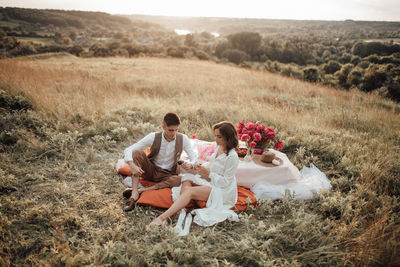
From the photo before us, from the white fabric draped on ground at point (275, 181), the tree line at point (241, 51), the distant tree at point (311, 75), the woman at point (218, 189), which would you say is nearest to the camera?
the woman at point (218, 189)

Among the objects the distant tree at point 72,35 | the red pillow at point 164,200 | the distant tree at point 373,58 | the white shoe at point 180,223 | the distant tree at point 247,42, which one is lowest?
the white shoe at point 180,223

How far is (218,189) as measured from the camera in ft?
10.7

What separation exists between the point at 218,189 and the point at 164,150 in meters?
1.20

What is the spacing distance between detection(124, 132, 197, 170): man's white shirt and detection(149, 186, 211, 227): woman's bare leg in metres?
0.53

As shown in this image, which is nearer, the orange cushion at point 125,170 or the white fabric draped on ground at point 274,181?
the white fabric draped on ground at point 274,181

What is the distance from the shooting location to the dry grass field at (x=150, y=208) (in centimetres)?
253

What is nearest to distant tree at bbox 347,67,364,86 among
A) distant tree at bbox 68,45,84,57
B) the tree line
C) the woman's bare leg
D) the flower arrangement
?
the tree line

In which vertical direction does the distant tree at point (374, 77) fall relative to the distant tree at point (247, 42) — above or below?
below

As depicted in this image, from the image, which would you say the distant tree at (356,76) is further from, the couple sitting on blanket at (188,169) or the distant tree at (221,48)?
the distant tree at (221,48)

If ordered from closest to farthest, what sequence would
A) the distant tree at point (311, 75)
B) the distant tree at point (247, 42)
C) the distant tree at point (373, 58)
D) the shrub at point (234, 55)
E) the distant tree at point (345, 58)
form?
the distant tree at point (373, 58), the distant tree at point (311, 75), the distant tree at point (345, 58), the shrub at point (234, 55), the distant tree at point (247, 42)

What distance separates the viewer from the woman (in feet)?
10.1

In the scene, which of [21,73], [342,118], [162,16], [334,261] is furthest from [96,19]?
[162,16]

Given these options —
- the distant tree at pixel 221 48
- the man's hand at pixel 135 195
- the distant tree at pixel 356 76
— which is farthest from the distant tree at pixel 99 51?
the distant tree at pixel 221 48

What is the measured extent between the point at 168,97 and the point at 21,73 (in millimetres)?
5261
